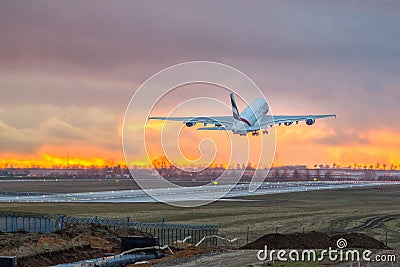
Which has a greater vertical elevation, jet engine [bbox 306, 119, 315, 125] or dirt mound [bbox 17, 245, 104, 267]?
jet engine [bbox 306, 119, 315, 125]

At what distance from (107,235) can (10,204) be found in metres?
45.8

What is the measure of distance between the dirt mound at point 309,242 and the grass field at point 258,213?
533cm

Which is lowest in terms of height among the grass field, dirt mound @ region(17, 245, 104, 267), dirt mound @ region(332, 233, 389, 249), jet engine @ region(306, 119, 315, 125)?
dirt mound @ region(17, 245, 104, 267)

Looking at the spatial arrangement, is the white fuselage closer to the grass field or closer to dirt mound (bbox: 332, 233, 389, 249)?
the grass field

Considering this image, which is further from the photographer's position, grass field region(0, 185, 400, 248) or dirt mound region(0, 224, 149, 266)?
grass field region(0, 185, 400, 248)

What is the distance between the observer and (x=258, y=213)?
90.7 meters

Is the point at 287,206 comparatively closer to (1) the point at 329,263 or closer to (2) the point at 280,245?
(2) the point at 280,245

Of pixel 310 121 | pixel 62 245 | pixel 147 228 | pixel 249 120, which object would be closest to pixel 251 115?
pixel 249 120

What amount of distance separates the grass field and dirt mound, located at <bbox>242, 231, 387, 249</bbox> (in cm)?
533

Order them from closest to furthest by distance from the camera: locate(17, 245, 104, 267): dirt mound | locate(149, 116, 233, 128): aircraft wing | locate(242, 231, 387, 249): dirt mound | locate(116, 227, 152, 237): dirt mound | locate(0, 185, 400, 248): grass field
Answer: locate(17, 245, 104, 267): dirt mound, locate(242, 231, 387, 249): dirt mound, locate(116, 227, 152, 237): dirt mound, locate(0, 185, 400, 248): grass field, locate(149, 116, 233, 128): aircraft wing

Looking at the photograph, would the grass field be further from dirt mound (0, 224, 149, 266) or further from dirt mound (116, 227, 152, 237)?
dirt mound (0, 224, 149, 266)

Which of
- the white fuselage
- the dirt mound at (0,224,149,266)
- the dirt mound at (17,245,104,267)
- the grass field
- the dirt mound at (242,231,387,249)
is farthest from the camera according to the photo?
the white fuselage

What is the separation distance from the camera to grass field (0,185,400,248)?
7491 centimetres

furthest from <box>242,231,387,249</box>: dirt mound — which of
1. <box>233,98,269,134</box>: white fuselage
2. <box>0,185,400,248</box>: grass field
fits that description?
<box>233,98,269,134</box>: white fuselage
